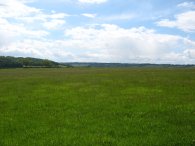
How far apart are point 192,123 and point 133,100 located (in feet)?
31.4

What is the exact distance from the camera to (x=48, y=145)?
1379 cm

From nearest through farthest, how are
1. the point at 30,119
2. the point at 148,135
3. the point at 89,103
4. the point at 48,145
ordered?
the point at 48,145 → the point at 148,135 → the point at 30,119 → the point at 89,103

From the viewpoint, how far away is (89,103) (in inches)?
1001

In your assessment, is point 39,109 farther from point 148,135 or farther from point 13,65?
point 13,65

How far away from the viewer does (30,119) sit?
1942 centimetres

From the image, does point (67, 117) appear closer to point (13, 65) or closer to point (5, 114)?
point (5, 114)

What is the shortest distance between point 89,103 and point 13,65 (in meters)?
155

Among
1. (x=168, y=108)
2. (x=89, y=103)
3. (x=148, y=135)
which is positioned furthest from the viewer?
(x=89, y=103)

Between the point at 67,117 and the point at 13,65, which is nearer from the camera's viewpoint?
the point at 67,117

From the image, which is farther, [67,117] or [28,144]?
[67,117]

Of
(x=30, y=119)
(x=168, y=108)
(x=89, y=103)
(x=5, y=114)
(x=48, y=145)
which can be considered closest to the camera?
(x=48, y=145)

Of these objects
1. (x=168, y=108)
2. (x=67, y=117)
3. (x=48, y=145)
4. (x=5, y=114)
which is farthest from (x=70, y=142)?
(x=168, y=108)

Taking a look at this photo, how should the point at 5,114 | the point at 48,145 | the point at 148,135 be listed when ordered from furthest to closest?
the point at 5,114 → the point at 148,135 → the point at 48,145

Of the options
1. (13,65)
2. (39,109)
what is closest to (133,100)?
(39,109)
